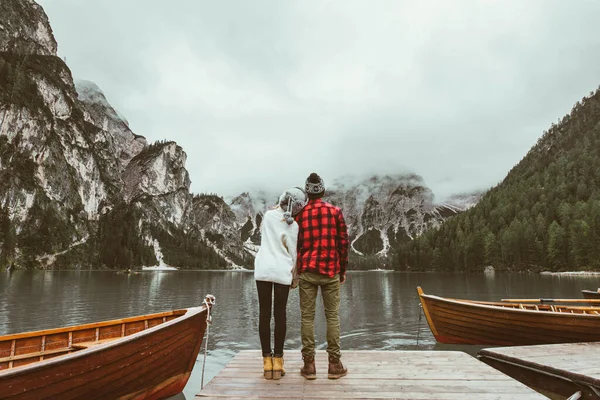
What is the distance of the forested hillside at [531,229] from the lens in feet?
401

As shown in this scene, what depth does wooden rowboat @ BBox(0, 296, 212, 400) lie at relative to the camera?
19.9 ft

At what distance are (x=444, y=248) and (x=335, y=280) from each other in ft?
565

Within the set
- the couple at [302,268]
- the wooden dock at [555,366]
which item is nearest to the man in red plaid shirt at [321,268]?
the couple at [302,268]

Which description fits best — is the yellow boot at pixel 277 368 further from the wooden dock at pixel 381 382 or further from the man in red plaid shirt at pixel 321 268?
the man in red plaid shirt at pixel 321 268

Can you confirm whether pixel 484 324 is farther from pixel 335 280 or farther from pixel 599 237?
pixel 599 237

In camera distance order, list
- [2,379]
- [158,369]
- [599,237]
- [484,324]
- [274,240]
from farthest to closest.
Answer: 1. [599,237]
2. [484,324]
3. [158,369]
4. [274,240]
5. [2,379]

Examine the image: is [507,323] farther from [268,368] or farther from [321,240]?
[268,368]

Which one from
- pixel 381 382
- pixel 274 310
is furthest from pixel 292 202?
pixel 381 382

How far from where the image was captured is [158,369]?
873 cm

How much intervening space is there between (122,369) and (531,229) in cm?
15732

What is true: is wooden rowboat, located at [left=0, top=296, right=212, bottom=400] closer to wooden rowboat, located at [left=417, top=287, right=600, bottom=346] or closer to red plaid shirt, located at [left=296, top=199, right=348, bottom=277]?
red plaid shirt, located at [left=296, top=199, right=348, bottom=277]

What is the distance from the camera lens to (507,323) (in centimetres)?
1429

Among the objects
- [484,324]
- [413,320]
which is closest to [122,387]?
[484,324]

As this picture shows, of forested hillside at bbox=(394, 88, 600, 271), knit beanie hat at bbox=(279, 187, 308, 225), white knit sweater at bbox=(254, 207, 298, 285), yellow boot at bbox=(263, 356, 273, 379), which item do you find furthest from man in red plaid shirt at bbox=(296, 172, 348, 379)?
forested hillside at bbox=(394, 88, 600, 271)
